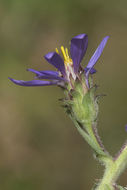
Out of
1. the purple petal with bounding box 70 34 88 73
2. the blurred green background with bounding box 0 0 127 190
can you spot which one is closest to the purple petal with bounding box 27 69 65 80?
the purple petal with bounding box 70 34 88 73

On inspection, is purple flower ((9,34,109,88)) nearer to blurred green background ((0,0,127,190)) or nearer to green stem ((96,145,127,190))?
green stem ((96,145,127,190))

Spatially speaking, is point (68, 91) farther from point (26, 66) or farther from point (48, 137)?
point (26, 66)

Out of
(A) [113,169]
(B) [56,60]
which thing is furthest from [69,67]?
(A) [113,169]

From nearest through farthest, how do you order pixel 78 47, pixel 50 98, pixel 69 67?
pixel 78 47
pixel 69 67
pixel 50 98

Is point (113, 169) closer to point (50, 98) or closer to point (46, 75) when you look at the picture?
point (46, 75)

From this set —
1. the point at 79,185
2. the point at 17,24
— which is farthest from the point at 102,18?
the point at 79,185

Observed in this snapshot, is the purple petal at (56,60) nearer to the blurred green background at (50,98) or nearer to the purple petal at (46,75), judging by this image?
the purple petal at (46,75)

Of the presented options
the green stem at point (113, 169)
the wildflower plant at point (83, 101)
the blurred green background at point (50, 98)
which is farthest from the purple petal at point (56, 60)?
the blurred green background at point (50, 98)
